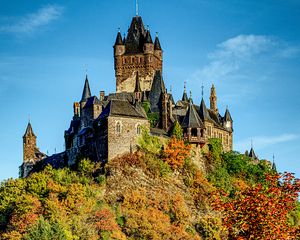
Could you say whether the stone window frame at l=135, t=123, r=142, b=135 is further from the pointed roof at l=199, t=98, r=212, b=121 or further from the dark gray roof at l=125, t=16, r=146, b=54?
the dark gray roof at l=125, t=16, r=146, b=54

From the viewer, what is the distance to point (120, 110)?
74.4 meters

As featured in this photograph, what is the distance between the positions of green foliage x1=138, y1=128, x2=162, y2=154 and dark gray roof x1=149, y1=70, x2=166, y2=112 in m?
6.95

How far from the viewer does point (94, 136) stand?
2997 inches

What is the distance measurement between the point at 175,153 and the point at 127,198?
840 centimetres

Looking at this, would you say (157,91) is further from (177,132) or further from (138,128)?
(138,128)

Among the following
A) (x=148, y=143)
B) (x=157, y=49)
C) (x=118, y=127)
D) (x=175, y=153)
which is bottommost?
(x=175, y=153)

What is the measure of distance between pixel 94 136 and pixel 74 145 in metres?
6.00

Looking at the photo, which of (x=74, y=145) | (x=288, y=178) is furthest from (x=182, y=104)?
(x=288, y=178)

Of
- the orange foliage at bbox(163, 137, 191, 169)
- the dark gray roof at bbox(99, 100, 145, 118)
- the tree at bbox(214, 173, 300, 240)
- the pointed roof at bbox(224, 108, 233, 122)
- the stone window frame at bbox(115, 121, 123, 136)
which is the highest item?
the pointed roof at bbox(224, 108, 233, 122)

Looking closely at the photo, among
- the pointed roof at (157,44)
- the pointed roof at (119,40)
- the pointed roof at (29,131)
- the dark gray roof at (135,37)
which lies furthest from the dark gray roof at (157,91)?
the pointed roof at (29,131)

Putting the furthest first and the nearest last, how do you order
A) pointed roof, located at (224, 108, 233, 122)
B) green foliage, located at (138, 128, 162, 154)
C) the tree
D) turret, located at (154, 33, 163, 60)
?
pointed roof, located at (224, 108, 233, 122), turret, located at (154, 33, 163, 60), green foliage, located at (138, 128, 162, 154), the tree

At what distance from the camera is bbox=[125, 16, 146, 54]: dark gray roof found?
9125 centimetres

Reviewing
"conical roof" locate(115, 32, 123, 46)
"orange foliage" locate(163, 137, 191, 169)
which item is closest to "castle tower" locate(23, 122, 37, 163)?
"conical roof" locate(115, 32, 123, 46)

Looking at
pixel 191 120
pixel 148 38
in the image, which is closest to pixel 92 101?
pixel 191 120
